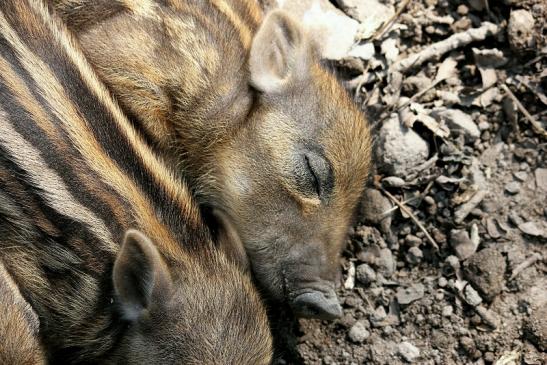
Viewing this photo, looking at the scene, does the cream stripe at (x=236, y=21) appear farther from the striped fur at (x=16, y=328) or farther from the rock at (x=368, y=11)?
the striped fur at (x=16, y=328)

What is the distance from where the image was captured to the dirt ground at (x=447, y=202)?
4.21 m

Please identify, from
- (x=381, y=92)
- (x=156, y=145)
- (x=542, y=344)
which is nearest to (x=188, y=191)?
(x=156, y=145)

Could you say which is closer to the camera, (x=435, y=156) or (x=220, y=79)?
(x=220, y=79)

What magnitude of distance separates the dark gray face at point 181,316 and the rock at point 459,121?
1.55 meters

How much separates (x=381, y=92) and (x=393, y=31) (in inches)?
13.8

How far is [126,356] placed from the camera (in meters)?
3.55

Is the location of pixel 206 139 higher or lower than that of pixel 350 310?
higher

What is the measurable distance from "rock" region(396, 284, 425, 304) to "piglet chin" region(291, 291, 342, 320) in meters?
0.43

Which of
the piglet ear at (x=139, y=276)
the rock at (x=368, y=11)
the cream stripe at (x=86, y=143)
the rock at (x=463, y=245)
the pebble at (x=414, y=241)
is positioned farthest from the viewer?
the rock at (x=368, y=11)

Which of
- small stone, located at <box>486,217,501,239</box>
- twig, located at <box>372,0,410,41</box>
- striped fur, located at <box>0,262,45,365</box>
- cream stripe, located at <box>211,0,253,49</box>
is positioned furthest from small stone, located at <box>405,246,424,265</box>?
striped fur, located at <box>0,262,45,365</box>

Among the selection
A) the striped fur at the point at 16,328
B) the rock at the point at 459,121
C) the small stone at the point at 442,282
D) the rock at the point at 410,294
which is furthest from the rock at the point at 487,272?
the striped fur at the point at 16,328

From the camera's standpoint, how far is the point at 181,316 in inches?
136

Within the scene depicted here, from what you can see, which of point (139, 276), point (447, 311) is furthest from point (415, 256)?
point (139, 276)

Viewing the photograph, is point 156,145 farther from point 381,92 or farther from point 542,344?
point 542,344
